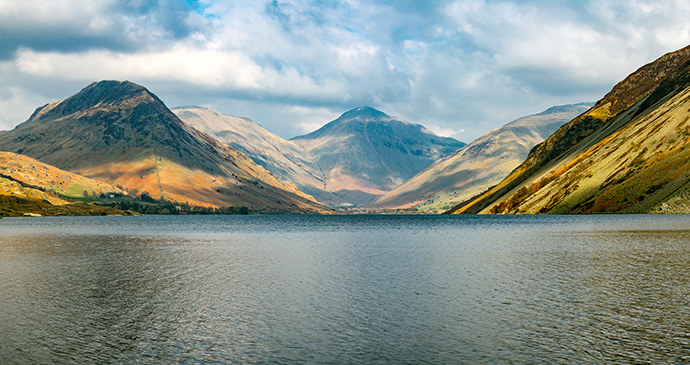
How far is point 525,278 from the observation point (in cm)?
6109

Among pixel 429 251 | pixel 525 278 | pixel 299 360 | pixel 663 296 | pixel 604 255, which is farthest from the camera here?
pixel 429 251

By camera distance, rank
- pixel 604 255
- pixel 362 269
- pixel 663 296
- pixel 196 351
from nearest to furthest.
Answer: pixel 196 351, pixel 663 296, pixel 362 269, pixel 604 255

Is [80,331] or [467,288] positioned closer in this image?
[80,331]

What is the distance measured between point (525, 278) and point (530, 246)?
1788 inches

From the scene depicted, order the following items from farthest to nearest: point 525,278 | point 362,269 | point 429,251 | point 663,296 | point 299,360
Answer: point 429,251 → point 362,269 → point 525,278 → point 663,296 → point 299,360

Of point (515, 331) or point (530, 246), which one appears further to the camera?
point (530, 246)

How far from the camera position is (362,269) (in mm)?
72938

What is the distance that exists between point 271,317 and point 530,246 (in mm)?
74380

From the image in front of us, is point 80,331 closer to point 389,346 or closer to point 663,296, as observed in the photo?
point 389,346

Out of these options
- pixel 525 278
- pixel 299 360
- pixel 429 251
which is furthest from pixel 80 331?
pixel 429 251

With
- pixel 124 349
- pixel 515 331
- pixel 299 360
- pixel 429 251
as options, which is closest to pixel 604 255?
pixel 429 251

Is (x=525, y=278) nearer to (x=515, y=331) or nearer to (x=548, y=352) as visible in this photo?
(x=515, y=331)

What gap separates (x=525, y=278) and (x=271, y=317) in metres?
32.7

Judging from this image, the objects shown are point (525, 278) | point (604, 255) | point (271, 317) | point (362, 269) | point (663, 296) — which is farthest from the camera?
point (604, 255)
